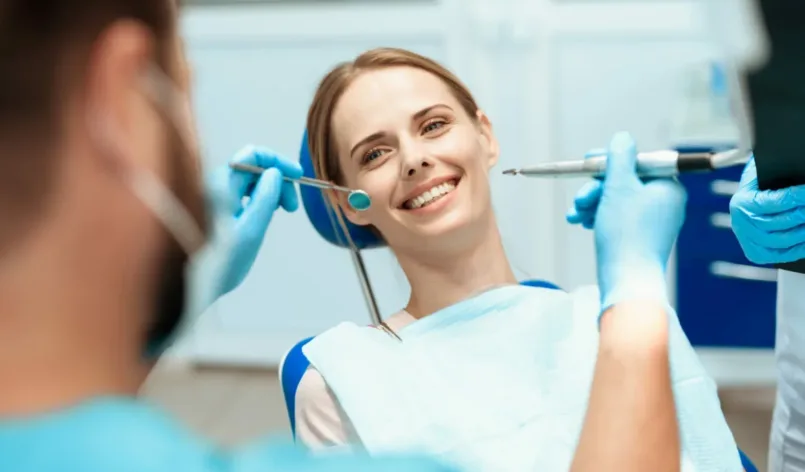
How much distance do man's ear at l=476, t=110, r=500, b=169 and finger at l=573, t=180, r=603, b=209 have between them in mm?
224

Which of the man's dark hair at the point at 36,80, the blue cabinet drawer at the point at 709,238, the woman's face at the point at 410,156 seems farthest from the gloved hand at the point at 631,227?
the blue cabinet drawer at the point at 709,238

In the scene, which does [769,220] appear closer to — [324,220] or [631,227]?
[631,227]

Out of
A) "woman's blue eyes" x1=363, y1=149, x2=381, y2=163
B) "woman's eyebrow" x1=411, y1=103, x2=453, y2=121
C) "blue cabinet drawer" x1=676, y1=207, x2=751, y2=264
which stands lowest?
"blue cabinet drawer" x1=676, y1=207, x2=751, y2=264

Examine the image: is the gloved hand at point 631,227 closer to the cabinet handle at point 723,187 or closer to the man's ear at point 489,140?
the man's ear at point 489,140

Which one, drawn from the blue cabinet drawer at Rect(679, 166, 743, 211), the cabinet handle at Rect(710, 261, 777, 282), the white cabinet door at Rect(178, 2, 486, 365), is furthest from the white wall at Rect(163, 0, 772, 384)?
the cabinet handle at Rect(710, 261, 777, 282)

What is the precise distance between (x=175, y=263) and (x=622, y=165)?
58 cm

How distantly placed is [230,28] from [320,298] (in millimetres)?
842

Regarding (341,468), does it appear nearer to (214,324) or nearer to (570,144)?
(214,324)

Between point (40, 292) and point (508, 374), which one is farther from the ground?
point (40, 292)

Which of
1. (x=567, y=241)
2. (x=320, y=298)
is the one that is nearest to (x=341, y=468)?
(x=320, y=298)

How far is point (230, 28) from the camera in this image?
2066 millimetres

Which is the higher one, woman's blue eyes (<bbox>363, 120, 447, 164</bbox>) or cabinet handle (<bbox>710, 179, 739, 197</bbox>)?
woman's blue eyes (<bbox>363, 120, 447, 164</bbox>)

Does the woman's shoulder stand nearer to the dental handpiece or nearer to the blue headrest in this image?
the blue headrest

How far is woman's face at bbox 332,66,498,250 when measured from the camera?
1.06 m
